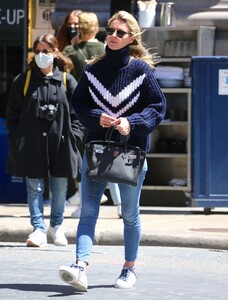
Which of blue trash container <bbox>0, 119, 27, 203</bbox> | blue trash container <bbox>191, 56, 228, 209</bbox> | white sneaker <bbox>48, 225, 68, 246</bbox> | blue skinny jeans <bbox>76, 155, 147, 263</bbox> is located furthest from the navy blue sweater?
blue trash container <bbox>0, 119, 27, 203</bbox>

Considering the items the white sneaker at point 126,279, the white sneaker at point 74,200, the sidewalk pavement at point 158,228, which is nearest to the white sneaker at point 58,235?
the sidewalk pavement at point 158,228

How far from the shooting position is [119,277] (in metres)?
7.31

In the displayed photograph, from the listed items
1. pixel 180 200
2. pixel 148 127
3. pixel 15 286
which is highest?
pixel 148 127

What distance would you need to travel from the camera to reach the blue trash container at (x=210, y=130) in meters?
11.6

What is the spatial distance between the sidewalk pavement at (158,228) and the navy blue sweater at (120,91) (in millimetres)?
2680

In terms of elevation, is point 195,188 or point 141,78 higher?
point 141,78

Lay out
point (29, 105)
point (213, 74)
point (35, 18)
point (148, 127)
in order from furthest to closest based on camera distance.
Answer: point (35, 18) < point (213, 74) < point (29, 105) < point (148, 127)

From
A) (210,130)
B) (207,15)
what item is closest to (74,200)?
(210,130)

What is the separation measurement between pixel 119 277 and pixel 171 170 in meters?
5.87

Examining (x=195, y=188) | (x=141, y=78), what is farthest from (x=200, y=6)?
(x=141, y=78)

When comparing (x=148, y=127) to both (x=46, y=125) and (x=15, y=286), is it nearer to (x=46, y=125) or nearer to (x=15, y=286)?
(x=15, y=286)

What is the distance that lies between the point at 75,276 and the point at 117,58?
56.9 inches

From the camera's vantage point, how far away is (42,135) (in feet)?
31.5

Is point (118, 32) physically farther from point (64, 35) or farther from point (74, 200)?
point (74, 200)
